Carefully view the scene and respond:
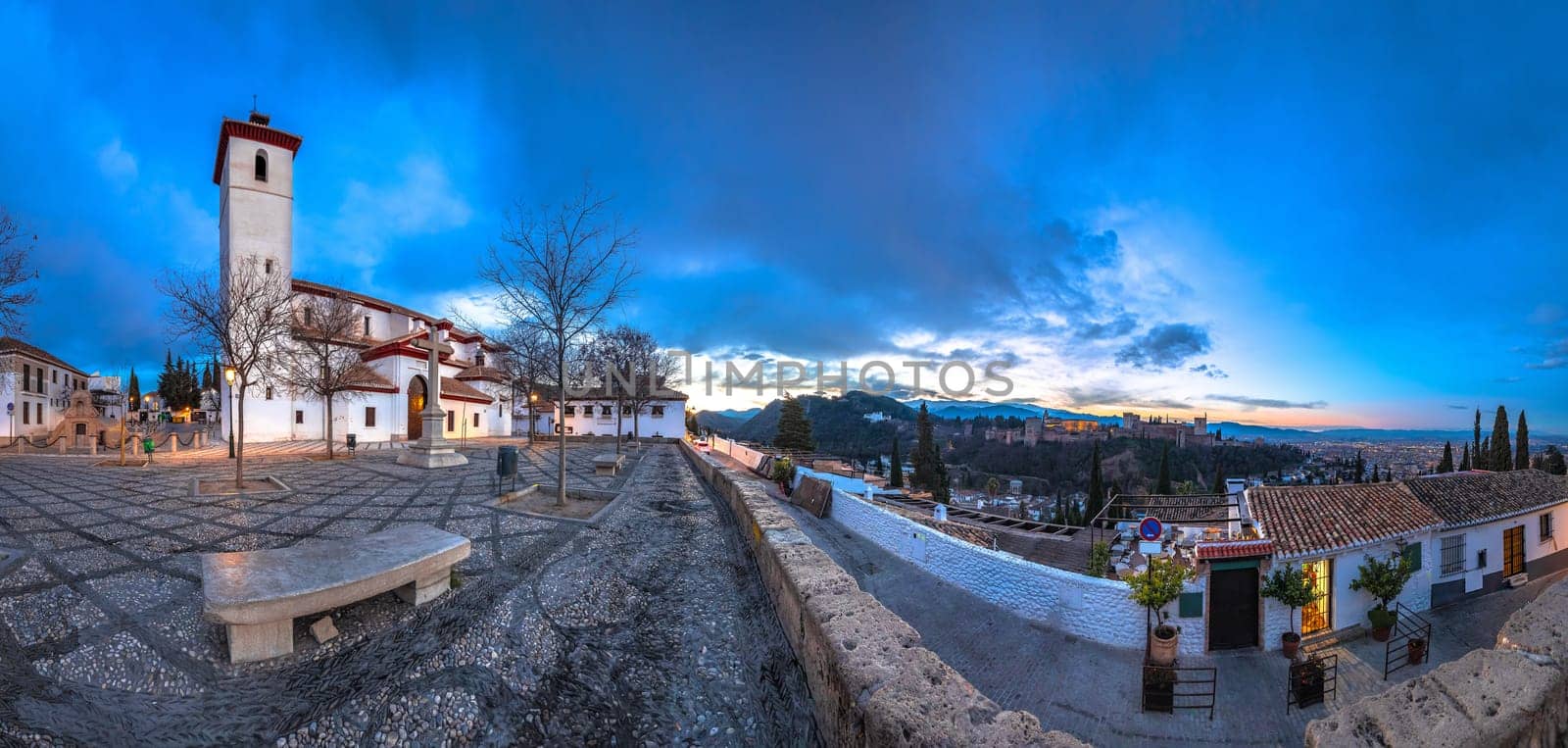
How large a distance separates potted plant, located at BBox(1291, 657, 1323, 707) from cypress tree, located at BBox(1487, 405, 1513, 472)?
51.3 metres

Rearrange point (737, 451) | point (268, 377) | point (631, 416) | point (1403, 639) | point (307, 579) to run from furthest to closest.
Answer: point (631, 416) < point (737, 451) < point (268, 377) < point (1403, 639) < point (307, 579)

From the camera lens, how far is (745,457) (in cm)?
2969

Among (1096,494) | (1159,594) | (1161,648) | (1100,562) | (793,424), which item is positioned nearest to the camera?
(1159,594)

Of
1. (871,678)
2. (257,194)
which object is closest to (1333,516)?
(871,678)

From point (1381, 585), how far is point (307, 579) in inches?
880

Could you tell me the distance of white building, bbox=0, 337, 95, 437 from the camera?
97.3 ft

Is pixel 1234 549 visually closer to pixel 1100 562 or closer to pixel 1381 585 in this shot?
pixel 1100 562

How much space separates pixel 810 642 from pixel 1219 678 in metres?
13.0

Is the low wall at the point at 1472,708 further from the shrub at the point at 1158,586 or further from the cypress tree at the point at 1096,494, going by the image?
the cypress tree at the point at 1096,494

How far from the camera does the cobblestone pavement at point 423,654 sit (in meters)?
2.76

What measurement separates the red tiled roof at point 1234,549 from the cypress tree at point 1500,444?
48951 millimetres

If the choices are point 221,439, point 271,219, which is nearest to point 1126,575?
point 221,439

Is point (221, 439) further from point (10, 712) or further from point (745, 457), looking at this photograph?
point (10, 712)

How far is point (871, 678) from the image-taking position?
8.89ft
